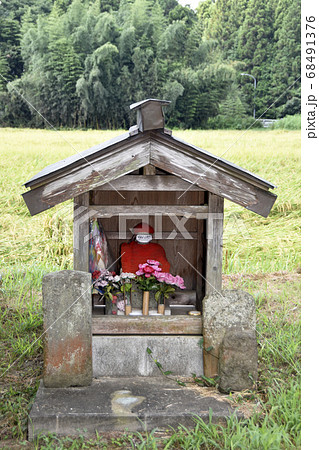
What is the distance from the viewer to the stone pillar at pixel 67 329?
3.97 m

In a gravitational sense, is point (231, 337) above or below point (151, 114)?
below

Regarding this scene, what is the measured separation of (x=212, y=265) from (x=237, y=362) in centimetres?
79

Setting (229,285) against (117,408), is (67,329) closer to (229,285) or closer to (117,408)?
(117,408)

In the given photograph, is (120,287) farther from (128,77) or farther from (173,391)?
(128,77)

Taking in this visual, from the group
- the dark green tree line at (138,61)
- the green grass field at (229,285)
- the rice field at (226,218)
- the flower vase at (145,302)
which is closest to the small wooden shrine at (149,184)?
the flower vase at (145,302)

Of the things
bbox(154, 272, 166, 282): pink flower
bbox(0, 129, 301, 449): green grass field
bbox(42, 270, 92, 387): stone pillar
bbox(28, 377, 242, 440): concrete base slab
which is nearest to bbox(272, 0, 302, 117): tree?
bbox(0, 129, 301, 449): green grass field

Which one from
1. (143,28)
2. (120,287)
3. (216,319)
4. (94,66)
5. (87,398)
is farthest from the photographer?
(143,28)

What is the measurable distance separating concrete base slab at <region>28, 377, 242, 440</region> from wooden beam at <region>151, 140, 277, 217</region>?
1.53 meters

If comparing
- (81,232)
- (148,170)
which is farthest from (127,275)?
(148,170)

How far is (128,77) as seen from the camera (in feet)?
73.1

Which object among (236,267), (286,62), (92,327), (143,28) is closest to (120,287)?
(92,327)

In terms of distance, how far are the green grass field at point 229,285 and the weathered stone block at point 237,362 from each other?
0.10m

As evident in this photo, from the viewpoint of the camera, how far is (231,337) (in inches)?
158

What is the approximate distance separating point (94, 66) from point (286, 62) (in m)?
7.99
